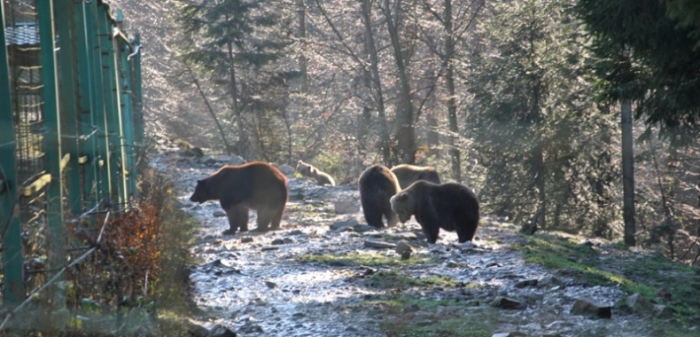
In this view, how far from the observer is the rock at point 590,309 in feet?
25.0

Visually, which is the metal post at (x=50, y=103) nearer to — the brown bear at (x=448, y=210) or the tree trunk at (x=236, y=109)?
the brown bear at (x=448, y=210)

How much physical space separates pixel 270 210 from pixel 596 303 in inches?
326

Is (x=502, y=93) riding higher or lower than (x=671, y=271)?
higher

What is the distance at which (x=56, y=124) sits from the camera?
6211 mm

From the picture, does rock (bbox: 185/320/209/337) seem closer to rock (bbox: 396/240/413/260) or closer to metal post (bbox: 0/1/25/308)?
metal post (bbox: 0/1/25/308)

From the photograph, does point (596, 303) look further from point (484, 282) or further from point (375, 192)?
point (375, 192)

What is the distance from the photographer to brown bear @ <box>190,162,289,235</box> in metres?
15.2

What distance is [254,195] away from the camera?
15.2 metres

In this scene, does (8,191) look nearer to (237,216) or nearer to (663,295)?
(663,295)

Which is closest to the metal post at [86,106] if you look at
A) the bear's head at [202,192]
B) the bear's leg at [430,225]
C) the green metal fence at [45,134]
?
the green metal fence at [45,134]

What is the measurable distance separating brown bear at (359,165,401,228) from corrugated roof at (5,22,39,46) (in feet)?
32.2

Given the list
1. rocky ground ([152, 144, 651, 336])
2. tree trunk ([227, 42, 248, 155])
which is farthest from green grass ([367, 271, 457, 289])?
tree trunk ([227, 42, 248, 155])

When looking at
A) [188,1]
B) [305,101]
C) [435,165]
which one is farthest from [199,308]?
[305,101]

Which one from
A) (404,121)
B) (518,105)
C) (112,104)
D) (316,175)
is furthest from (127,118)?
(404,121)
